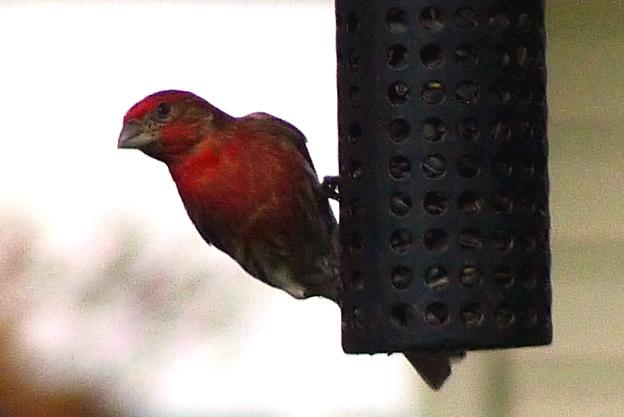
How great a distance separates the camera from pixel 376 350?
1.77m

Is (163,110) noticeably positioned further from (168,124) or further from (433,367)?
(433,367)

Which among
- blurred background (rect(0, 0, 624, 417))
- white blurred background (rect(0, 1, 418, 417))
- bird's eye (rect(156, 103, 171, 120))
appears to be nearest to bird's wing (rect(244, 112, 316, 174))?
bird's eye (rect(156, 103, 171, 120))

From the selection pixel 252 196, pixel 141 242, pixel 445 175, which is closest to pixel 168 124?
pixel 252 196

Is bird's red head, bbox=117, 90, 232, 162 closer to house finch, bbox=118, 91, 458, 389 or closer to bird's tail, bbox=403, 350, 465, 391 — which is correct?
house finch, bbox=118, 91, 458, 389

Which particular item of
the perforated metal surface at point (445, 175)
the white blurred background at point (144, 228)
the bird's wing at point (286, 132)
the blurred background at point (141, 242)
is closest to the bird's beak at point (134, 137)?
the bird's wing at point (286, 132)

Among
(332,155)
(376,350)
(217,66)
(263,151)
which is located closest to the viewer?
(376,350)

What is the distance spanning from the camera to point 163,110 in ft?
6.77

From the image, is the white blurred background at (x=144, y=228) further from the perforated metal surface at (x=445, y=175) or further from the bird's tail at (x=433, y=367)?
the perforated metal surface at (x=445, y=175)

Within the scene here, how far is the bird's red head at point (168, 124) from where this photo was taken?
2029mm

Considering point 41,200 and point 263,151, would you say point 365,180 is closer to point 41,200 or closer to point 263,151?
point 263,151

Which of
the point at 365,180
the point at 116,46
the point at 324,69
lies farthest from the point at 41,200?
the point at 365,180

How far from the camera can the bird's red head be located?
2.03 m

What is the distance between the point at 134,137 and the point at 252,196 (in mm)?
192

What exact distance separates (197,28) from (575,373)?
1.35 metres
